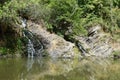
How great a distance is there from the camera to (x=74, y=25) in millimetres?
24172

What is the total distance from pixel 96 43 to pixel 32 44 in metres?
5.15

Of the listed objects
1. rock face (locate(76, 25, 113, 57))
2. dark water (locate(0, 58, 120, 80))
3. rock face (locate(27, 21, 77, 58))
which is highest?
dark water (locate(0, 58, 120, 80))

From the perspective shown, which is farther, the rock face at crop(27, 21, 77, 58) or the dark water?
the rock face at crop(27, 21, 77, 58)

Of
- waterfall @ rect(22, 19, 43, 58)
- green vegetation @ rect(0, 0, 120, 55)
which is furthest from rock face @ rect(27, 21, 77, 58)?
green vegetation @ rect(0, 0, 120, 55)

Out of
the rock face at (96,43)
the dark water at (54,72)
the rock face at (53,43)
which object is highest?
the dark water at (54,72)

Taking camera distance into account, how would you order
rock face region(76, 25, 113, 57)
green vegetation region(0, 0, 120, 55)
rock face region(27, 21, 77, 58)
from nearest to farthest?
green vegetation region(0, 0, 120, 55) < rock face region(27, 21, 77, 58) < rock face region(76, 25, 113, 57)

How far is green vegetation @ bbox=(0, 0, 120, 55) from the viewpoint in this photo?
792 inches

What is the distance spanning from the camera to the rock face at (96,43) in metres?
23.8

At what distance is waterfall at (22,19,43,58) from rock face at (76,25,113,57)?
3.69 metres

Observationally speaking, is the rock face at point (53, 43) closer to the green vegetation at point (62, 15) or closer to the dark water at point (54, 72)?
the green vegetation at point (62, 15)

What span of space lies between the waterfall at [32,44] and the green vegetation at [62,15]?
60 centimetres

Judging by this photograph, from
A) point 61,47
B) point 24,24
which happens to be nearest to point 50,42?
point 61,47

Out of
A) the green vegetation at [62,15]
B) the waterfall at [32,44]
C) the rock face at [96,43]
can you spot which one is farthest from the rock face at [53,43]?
the rock face at [96,43]

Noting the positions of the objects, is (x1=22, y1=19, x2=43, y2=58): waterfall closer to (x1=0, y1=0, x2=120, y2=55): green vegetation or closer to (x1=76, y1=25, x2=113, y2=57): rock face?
(x1=0, y1=0, x2=120, y2=55): green vegetation
